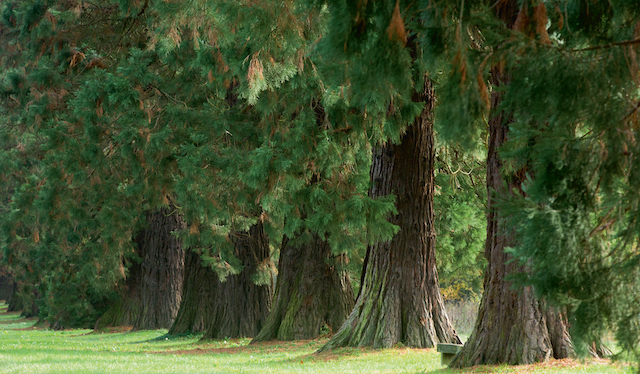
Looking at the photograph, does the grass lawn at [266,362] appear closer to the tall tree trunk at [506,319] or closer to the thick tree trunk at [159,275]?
the tall tree trunk at [506,319]

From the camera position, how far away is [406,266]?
11945 mm

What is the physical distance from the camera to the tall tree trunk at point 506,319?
28.6 feet

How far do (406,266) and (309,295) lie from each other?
364cm

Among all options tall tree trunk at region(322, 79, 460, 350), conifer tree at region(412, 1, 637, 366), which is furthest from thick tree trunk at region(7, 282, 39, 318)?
conifer tree at region(412, 1, 637, 366)

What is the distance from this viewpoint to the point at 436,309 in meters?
12.2

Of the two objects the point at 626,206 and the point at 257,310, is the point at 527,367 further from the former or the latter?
the point at 257,310

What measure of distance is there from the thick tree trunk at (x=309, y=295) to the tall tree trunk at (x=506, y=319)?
6188 mm

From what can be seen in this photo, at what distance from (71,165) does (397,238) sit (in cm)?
757

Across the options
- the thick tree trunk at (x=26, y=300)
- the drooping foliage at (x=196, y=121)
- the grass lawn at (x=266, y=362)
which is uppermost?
the drooping foliage at (x=196, y=121)

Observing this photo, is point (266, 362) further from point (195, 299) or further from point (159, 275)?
point (159, 275)

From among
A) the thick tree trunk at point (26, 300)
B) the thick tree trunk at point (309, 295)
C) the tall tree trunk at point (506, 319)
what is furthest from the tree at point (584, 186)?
the thick tree trunk at point (26, 300)

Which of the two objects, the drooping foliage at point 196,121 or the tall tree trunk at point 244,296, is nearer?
the drooping foliage at point 196,121

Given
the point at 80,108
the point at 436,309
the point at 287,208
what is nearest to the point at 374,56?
the point at 287,208

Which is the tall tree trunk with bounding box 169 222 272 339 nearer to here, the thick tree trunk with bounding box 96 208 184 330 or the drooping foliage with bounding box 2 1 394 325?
the drooping foliage with bounding box 2 1 394 325
